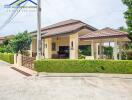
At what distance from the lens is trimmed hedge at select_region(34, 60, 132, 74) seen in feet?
68.5

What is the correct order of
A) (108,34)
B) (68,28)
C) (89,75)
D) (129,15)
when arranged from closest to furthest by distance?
(89,75) → (129,15) → (108,34) → (68,28)

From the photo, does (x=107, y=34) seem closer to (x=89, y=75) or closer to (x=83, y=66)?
(x=83, y=66)

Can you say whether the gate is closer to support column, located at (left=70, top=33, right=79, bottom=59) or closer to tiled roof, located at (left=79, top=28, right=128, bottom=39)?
support column, located at (left=70, top=33, right=79, bottom=59)

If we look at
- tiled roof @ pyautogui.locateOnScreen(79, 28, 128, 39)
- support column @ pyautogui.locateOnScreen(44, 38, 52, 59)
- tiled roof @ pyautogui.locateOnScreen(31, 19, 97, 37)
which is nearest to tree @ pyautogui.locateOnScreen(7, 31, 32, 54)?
tiled roof @ pyautogui.locateOnScreen(31, 19, 97, 37)

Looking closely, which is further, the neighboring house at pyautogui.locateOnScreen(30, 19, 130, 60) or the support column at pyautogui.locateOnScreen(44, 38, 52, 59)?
the support column at pyautogui.locateOnScreen(44, 38, 52, 59)

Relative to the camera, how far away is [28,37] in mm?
37281

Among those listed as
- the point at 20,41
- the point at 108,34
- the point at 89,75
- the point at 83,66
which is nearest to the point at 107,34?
the point at 108,34

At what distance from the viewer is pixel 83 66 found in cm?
2144

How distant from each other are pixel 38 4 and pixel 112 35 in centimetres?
688

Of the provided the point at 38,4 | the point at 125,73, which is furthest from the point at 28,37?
the point at 125,73

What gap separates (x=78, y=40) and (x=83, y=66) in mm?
9544

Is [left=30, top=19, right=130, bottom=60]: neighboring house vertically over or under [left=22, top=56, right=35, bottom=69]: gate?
over

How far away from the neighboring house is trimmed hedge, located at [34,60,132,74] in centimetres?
384

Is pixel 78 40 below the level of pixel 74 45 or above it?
above
